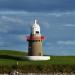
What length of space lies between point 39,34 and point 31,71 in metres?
10.8

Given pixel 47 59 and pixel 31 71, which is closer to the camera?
pixel 31 71

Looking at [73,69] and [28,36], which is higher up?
[28,36]

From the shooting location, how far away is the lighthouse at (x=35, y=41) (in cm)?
5475

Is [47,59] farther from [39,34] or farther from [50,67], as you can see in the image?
[50,67]

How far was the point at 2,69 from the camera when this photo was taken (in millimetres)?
44906

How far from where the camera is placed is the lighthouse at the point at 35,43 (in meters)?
54.8

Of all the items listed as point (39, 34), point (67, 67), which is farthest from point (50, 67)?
point (39, 34)

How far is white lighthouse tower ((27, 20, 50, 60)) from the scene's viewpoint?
54.8 metres

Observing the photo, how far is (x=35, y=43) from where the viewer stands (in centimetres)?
5528

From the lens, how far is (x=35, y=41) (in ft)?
181

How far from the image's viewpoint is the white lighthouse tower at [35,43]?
54781mm

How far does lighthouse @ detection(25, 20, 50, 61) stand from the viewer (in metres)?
54.8

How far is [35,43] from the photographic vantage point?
55.3 meters

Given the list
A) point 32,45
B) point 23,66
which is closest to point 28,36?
point 32,45
